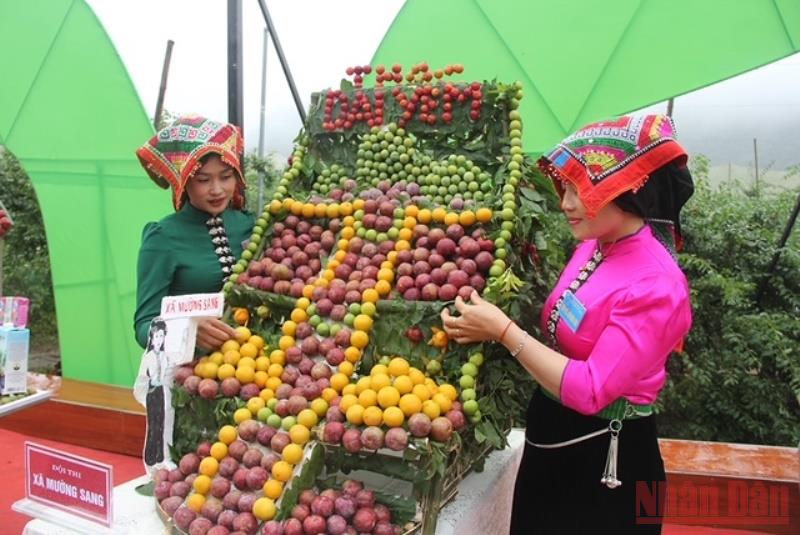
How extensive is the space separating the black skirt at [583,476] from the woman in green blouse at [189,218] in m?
1.28

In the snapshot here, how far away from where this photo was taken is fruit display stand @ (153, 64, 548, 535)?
5.14 feet

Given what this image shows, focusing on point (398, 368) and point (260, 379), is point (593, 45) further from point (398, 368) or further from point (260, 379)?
point (260, 379)

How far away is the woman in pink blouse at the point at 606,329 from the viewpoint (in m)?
1.42

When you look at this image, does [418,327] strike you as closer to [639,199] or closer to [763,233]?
[639,199]

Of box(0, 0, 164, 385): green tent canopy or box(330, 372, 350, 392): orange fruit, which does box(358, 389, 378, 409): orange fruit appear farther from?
box(0, 0, 164, 385): green tent canopy

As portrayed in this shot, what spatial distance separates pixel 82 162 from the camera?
5.41 m

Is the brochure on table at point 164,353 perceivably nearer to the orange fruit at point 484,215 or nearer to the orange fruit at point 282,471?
the orange fruit at point 282,471

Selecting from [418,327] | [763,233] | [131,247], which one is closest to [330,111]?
[418,327]

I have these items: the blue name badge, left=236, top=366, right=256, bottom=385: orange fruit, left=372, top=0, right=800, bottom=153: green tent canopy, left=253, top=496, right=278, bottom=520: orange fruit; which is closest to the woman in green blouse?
left=236, top=366, right=256, bottom=385: orange fruit

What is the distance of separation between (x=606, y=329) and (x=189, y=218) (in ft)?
5.15

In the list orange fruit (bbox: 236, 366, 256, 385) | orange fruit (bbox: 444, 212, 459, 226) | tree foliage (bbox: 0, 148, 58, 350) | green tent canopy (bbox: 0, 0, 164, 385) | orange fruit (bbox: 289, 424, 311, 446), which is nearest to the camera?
orange fruit (bbox: 289, 424, 311, 446)

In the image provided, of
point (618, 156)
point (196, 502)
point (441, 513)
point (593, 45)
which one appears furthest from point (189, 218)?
point (593, 45)

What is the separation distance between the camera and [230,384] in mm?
1809

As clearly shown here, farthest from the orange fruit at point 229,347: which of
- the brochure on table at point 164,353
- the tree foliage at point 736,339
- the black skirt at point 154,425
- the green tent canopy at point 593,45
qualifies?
the tree foliage at point 736,339
